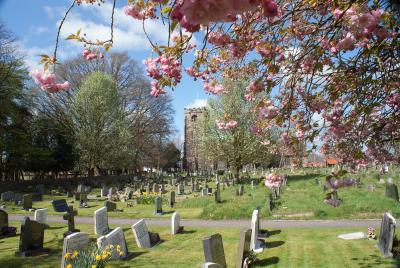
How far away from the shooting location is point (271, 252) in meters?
11.0

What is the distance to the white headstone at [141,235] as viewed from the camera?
38.5 feet

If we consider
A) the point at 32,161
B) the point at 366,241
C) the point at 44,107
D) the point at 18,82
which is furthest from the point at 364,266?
the point at 44,107

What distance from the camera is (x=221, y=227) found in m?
15.5

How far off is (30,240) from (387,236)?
971 centimetres

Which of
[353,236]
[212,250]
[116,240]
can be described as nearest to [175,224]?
[116,240]

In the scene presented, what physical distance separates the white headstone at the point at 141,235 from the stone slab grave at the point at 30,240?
2573mm

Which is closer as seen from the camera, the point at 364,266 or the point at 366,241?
the point at 364,266

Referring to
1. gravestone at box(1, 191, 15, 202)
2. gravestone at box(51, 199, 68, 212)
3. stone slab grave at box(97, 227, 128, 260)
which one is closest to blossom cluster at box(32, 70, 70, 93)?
stone slab grave at box(97, 227, 128, 260)

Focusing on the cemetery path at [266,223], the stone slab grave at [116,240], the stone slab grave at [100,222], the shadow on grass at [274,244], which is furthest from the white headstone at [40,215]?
the shadow on grass at [274,244]

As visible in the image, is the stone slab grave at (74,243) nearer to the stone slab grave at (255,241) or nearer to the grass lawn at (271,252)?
the grass lawn at (271,252)

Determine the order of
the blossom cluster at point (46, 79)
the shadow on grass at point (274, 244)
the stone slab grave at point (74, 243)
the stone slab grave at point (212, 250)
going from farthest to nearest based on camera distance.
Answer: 1. the shadow on grass at point (274, 244)
2. the stone slab grave at point (74, 243)
3. the stone slab grave at point (212, 250)
4. the blossom cluster at point (46, 79)

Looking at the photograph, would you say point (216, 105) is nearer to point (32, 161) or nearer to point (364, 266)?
point (32, 161)

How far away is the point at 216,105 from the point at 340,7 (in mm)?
35208

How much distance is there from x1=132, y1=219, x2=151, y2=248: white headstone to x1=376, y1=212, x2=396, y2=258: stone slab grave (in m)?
6.57
